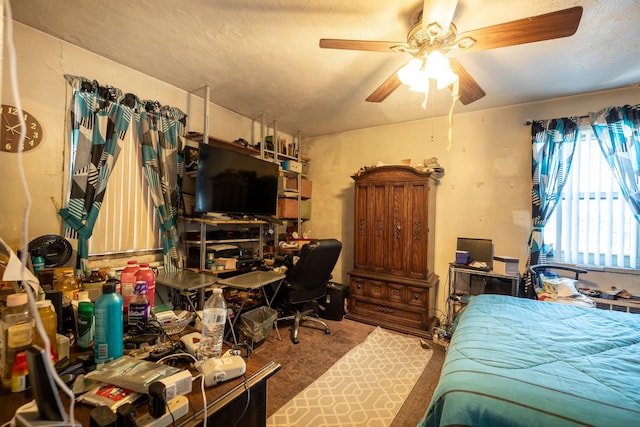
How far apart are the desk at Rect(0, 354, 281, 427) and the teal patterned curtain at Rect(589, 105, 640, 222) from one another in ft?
11.3

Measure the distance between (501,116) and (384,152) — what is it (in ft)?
4.55

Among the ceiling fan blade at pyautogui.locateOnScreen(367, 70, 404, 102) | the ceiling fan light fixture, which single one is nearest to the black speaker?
the ceiling fan blade at pyautogui.locateOnScreen(367, 70, 404, 102)

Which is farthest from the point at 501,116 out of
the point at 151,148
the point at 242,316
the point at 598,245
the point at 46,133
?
the point at 46,133

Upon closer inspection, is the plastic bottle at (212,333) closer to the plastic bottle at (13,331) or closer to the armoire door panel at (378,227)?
the plastic bottle at (13,331)

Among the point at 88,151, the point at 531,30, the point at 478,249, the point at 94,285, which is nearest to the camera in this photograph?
the point at 531,30

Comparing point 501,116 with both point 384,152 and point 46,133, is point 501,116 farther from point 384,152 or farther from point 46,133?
point 46,133

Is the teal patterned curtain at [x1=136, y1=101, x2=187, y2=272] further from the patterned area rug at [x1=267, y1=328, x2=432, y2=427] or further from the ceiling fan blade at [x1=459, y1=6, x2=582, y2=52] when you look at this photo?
the ceiling fan blade at [x1=459, y1=6, x2=582, y2=52]

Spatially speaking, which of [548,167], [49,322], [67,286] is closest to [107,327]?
[49,322]

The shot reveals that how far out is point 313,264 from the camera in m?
2.69

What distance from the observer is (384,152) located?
3873mm

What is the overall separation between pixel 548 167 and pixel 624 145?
56cm

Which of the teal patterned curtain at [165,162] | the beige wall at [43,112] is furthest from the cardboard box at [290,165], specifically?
the beige wall at [43,112]

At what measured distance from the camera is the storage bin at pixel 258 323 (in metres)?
2.50

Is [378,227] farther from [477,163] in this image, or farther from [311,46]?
[311,46]
